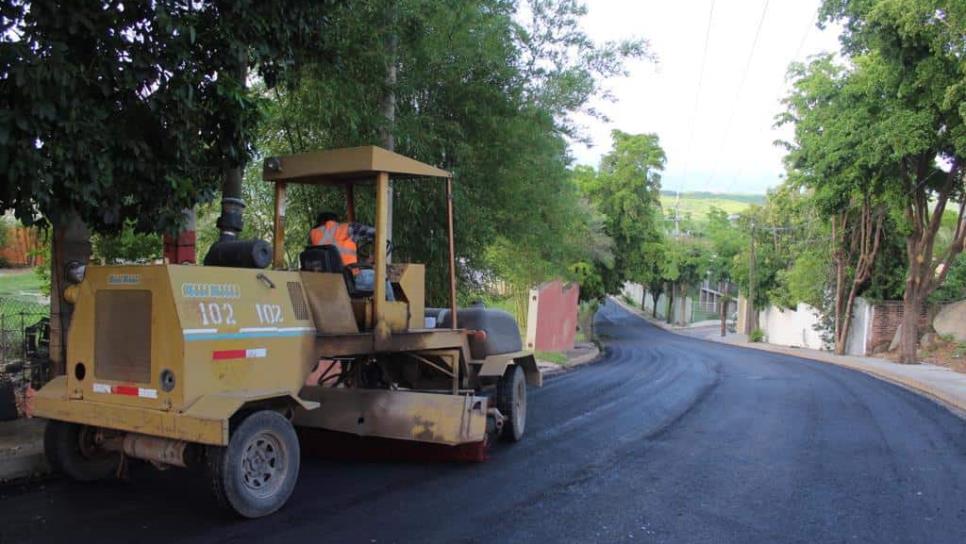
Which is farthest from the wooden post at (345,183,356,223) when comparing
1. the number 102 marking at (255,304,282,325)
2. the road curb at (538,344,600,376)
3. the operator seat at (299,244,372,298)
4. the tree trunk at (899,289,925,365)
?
the tree trunk at (899,289,925,365)

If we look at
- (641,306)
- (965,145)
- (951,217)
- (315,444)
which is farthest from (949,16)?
(641,306)

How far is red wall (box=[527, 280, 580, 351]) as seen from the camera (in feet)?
72.0

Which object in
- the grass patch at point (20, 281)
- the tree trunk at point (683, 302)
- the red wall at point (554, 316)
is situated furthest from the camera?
the tree trunk at point (683, 302)

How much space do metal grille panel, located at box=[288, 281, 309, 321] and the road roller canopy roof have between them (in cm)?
134

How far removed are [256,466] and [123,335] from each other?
1308 mm

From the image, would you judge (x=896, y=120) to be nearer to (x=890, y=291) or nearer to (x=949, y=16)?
(x=949, y=16)

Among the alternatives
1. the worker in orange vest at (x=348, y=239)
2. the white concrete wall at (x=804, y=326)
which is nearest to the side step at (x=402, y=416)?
the worker in orange vest at (x=348, y=239)

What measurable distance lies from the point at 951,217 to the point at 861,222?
16.4ft

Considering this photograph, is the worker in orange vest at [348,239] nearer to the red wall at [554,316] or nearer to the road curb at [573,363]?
the road curb at [573,363]

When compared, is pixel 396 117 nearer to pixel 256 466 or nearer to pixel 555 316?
pixel 256 466

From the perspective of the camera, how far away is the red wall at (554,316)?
2195 cm

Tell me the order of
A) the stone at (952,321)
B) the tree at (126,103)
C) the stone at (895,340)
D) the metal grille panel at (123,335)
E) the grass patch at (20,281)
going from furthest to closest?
the stone at (895,340) < the stone at (952,321) < the grass patch at (20,281) < the metal grille panel at (123,335) < the tree at (126,103)

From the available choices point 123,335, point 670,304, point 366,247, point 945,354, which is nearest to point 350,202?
point 366,247

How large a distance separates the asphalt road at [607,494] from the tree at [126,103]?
2210 mm
